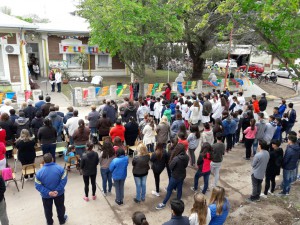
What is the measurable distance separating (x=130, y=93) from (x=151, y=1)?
532 cm

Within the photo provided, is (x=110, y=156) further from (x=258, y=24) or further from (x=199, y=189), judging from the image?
→ (x=258, y=24)

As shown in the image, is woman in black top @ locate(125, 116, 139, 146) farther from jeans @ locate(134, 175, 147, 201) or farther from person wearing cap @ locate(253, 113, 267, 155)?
person wearing cap @ locate(253, 113, 267, 155)

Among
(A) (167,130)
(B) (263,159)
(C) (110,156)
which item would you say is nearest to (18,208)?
(C) (110,156)

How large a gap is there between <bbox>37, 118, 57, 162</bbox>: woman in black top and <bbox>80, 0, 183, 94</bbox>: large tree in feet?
26.3

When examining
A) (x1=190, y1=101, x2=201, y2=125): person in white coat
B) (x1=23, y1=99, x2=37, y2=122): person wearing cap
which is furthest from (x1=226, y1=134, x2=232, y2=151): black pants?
(x1=23, y1=99, x2=37, y2=122): person wearing cap

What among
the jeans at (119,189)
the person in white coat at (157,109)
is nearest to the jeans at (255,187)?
the jeans at (119,189)

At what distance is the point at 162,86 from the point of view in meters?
18.2

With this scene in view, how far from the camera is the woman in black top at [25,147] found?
7113 millimetres

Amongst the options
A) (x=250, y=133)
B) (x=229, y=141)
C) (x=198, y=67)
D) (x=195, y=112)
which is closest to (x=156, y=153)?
(x=250, y=133)

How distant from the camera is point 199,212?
13.9 feet

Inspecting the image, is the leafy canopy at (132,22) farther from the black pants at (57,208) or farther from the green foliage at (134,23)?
the black pants at (57,208)

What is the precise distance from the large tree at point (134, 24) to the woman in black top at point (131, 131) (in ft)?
22.2

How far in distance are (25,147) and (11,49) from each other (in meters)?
11.5

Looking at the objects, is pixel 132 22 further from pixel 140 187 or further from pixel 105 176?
pixel 140 187
